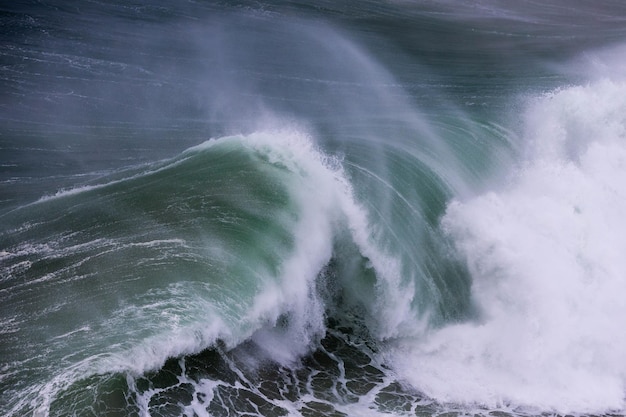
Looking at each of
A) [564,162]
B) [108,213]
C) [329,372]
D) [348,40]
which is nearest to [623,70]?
[564,162]

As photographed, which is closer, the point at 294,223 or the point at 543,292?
the point at 294,223

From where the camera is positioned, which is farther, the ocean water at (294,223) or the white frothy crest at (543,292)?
the white frothy crest at (543,292)

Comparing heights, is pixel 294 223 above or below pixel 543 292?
below

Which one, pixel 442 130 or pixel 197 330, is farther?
pixel 442 130

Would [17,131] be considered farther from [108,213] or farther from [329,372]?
[329,372]
